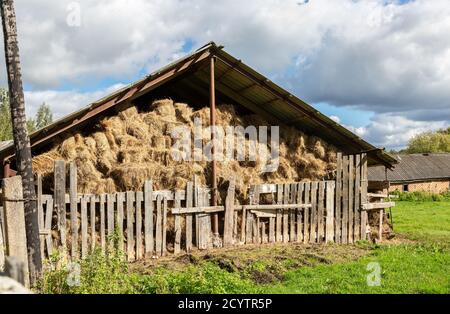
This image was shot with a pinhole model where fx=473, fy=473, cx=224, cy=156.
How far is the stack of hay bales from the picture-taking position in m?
11.3

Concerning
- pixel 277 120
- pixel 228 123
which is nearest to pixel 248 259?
pixel 228 123

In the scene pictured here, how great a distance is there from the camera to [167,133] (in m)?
12.7

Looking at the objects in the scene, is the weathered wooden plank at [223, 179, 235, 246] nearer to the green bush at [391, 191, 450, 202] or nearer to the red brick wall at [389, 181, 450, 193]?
the green bush at [391, 191, 450, 202]

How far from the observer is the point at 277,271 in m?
9.81

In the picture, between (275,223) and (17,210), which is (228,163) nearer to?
(275,223)

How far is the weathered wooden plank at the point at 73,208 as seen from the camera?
34.8 ft

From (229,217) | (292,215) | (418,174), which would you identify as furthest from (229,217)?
(418,174)

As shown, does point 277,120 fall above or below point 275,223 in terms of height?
above

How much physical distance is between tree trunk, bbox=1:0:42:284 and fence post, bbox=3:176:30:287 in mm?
1028

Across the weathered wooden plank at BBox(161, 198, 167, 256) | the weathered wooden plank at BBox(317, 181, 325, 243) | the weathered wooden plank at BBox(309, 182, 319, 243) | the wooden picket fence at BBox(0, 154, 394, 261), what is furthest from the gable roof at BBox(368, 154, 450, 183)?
the weathered wooden plank at BBox(161, 198, 167, 256)

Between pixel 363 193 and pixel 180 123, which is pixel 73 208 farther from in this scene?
pixel 363 193

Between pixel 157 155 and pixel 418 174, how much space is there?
136 feet

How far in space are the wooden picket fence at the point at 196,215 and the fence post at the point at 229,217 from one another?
26 mm
